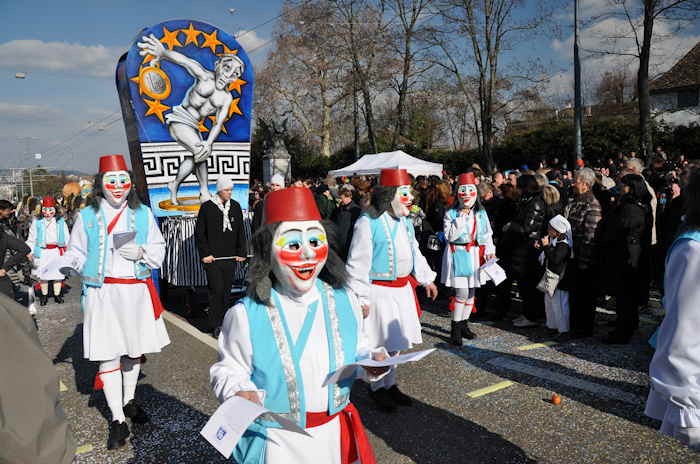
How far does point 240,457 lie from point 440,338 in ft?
14.7

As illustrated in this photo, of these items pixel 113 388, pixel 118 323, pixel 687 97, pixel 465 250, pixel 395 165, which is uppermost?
pixel 687 97

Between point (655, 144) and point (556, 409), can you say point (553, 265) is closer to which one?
point (556, 409)

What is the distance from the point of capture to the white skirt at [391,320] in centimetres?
455

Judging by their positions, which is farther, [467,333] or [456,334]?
[467,333]

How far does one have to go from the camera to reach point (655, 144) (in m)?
18.3

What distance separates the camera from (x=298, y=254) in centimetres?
232

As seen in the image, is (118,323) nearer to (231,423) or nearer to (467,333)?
(231,423)

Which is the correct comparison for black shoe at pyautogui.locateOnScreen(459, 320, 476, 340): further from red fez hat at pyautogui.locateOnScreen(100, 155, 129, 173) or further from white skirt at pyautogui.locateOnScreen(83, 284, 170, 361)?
red fez hat at pyautogui.locateOnScreen(100, 155, 129, 173)

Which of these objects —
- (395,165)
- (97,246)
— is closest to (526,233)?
(97,246)

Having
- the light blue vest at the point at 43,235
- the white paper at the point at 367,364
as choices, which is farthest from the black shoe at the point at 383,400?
the light blue vest at the point at 43,235

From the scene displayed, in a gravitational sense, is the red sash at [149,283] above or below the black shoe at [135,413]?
above

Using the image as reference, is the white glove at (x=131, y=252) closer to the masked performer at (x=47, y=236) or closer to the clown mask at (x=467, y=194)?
the clown mask at (x=467, y=194)

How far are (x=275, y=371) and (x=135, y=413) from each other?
2.73 metres

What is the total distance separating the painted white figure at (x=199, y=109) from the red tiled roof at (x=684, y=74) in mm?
30473
